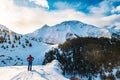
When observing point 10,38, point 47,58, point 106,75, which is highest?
point 10,38

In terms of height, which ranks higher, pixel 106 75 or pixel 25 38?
pixel 25 38

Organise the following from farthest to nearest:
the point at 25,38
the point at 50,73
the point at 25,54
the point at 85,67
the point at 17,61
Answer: the point at 85,67, the point at 25,38, the point at 25,54, the point at 17,61, the point at 50,73

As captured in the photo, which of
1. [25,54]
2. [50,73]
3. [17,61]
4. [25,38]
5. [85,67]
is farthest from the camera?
[85,67]

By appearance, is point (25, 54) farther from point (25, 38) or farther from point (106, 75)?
point (106, 75)

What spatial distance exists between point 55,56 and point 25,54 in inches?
1066

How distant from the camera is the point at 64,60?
193000 millimetres

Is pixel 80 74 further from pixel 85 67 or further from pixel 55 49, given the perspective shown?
pixel 55 49

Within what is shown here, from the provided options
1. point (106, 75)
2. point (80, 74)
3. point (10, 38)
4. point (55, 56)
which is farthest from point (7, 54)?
point (106, 75)

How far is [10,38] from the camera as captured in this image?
175375 millimetres

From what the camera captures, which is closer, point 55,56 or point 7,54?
point 7,54

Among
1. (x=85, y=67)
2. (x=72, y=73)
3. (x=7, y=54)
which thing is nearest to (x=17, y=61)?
(x=7, y=54)

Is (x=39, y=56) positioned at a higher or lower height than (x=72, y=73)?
higher

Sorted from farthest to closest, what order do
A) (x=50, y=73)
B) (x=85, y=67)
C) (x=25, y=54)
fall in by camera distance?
(x=85, y=67) → (x=25, y=54) → (x=50, y=73)

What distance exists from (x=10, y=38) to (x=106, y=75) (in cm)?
7052
